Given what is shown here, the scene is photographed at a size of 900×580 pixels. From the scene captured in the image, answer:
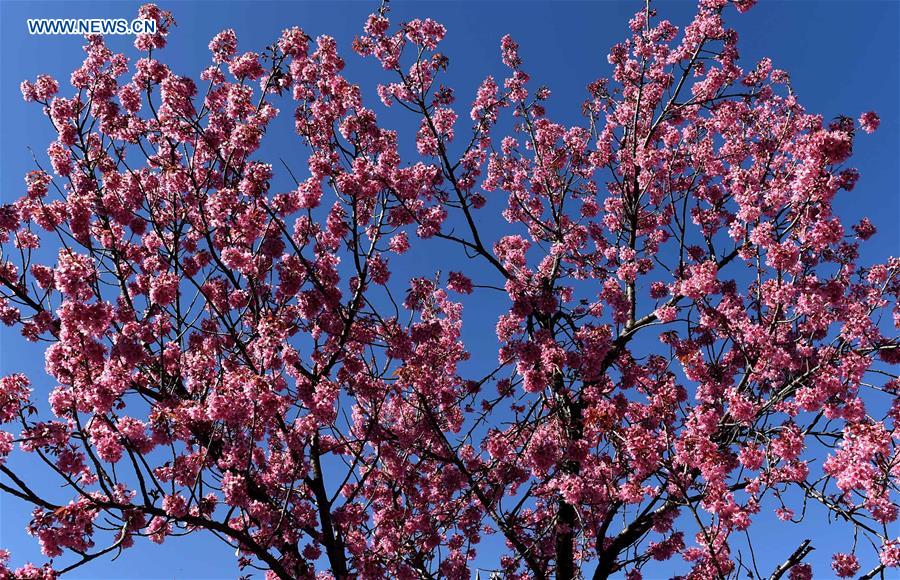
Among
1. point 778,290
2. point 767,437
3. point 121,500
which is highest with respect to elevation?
point 778,290

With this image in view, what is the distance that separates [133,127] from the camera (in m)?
11.0

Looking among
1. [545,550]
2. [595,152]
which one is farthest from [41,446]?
[595,152]

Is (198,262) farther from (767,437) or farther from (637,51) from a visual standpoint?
(637,51)

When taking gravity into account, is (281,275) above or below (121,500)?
above

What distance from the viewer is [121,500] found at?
7.76m

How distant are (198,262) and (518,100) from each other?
888 cm

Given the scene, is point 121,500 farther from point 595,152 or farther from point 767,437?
point 595,152

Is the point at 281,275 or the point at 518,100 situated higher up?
the point at 518,100

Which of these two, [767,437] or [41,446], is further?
[767,437]

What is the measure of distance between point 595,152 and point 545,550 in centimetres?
971

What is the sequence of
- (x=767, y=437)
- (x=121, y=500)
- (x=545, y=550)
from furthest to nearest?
(x=545, y=550) → (x=767, y=437) → (x=121, y=500)

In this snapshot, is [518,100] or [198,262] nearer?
[198,262]

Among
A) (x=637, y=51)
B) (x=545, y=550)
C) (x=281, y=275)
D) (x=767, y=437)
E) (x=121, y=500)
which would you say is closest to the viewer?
(x=121, y=500)

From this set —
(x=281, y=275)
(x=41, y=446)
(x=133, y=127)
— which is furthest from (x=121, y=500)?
(x=133, y=127)
